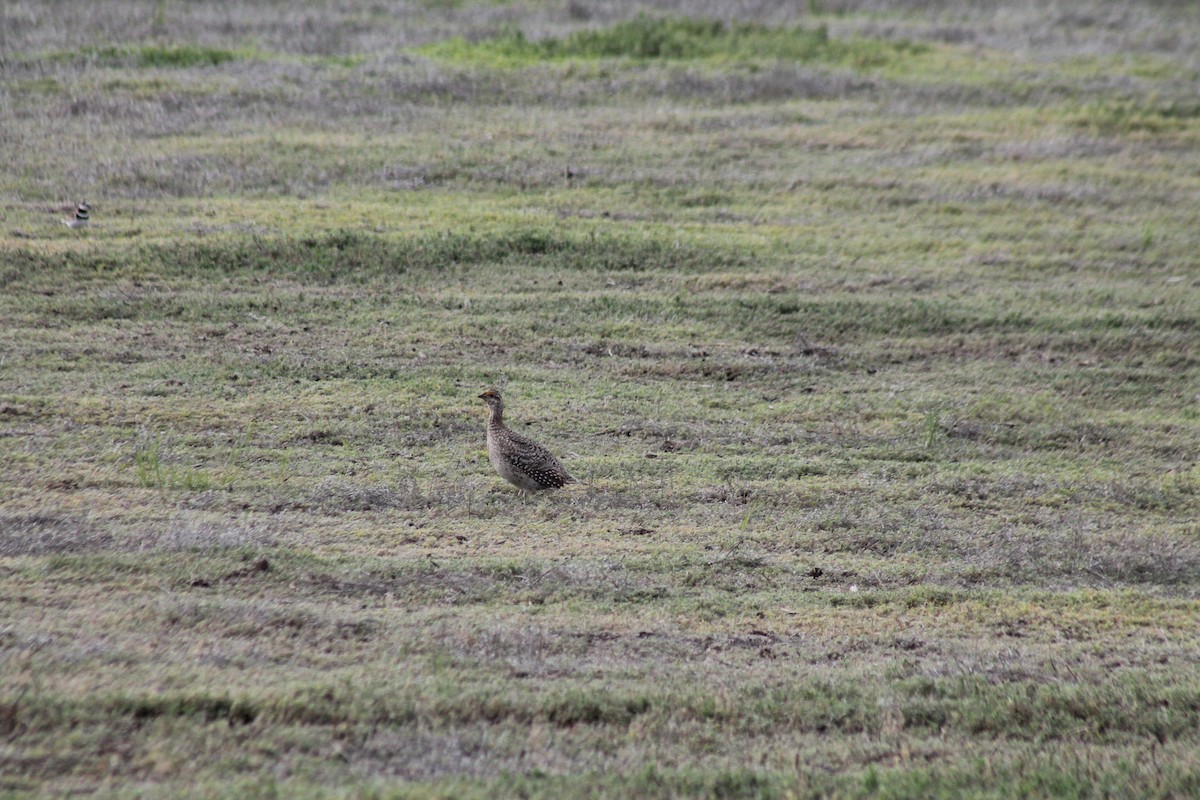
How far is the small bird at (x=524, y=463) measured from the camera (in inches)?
348

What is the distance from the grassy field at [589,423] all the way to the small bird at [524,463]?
10.8 inches

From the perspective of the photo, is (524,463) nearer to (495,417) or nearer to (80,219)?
(495,417)

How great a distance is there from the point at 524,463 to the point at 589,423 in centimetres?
202

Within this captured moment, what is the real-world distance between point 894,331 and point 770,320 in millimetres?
1412

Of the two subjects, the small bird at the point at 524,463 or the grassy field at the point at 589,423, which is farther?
the small bird at the point at 524,463

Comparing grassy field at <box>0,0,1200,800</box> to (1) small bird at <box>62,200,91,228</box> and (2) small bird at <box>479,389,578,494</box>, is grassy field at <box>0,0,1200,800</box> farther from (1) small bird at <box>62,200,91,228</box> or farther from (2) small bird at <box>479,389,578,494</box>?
(2) small bird at <box>479,389,578,494</box>

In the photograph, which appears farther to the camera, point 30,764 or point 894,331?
point 894,331

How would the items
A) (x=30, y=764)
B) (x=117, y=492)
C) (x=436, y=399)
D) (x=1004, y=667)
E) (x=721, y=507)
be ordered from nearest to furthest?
1. (x=30, y=764)
2. (x=1004, y=667)
3. (x=117, y=492)
4. (x=721, y=507)
5. (x=436, y=399)

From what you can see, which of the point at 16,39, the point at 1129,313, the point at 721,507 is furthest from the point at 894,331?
the point at 16,39

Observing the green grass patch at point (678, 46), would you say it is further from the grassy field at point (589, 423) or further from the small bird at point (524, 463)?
the small bird at point (524, 463)

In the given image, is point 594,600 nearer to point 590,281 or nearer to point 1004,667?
point 1004,667

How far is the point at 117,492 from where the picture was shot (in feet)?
27.3

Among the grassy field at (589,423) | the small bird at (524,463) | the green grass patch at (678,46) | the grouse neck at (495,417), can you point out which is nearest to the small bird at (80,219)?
the grassy field at (589,423)

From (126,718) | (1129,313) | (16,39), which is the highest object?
(16,39)
